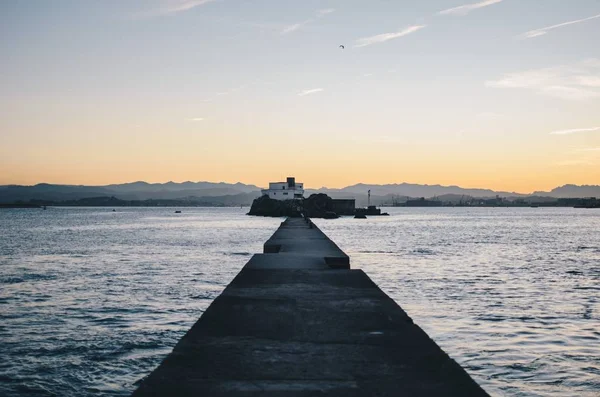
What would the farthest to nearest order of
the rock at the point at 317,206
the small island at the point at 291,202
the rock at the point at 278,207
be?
the rock at the point at 317,206, the small island at the point at 291,202, the rock at the point at 278,207

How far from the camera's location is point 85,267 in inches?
1117

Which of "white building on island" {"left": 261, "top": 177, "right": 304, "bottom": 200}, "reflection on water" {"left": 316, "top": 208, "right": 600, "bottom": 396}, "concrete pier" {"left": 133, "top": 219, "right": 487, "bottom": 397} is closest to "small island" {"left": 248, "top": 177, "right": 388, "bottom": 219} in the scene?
"white building on island" {"left": 261, "top": 177, "right": 304, "bottom": 200}

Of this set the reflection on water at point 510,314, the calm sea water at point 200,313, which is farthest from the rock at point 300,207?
the calm sea water at point 200,313

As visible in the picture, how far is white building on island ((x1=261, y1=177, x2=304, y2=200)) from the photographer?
435ft

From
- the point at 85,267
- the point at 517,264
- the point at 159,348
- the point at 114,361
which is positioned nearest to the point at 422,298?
the point at 159,348

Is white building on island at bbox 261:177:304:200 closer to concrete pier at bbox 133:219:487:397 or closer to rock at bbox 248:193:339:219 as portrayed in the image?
rock at bbox 248:193:339:219

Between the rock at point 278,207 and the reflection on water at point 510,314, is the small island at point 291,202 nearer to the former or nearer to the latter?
the rock at point 278,207

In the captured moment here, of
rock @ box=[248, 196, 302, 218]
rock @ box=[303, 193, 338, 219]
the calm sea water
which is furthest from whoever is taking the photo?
rock @ box=[303, 193, 338, 219]

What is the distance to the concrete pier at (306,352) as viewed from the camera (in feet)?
19.0

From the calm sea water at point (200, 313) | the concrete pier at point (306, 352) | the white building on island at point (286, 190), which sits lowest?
the calm sea water at point (200, 313)

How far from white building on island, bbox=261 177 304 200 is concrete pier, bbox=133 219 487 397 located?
120m

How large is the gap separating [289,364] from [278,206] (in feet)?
412

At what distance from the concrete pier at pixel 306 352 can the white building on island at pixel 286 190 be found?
393 feet

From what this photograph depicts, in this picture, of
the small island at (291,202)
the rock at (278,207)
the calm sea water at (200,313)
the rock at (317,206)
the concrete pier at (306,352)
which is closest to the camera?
the concrete pier at (306,352)
